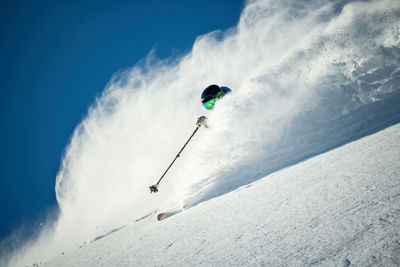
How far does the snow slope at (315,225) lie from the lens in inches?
83.3

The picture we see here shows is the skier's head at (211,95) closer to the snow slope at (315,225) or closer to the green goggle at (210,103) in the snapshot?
the green goggle at (210,103)

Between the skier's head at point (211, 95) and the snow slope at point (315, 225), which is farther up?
the skier's head at point (211, 95)

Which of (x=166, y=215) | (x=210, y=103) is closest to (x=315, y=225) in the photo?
(x=210, y=103)

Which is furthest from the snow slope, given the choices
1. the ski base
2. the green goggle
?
the ski base

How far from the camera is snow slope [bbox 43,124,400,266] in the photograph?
6.94ft

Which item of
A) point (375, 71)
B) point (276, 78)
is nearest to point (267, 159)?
point (276, 78)

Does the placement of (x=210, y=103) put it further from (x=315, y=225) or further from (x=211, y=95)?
(x=315, y=225)

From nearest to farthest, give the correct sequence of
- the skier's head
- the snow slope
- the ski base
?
the snow slope, the skier's head, the ski base

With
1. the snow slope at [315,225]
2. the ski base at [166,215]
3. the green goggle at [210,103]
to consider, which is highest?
the green goggle at [210,103]

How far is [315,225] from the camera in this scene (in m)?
2.78

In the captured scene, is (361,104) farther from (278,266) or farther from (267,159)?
(278,266)

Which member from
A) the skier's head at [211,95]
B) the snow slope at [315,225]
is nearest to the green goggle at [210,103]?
the skier's head at [211,95]

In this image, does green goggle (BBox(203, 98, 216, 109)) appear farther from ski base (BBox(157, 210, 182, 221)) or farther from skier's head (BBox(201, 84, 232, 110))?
ski base (BBox(157, 210, 182, 221))

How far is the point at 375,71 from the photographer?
489 inches
